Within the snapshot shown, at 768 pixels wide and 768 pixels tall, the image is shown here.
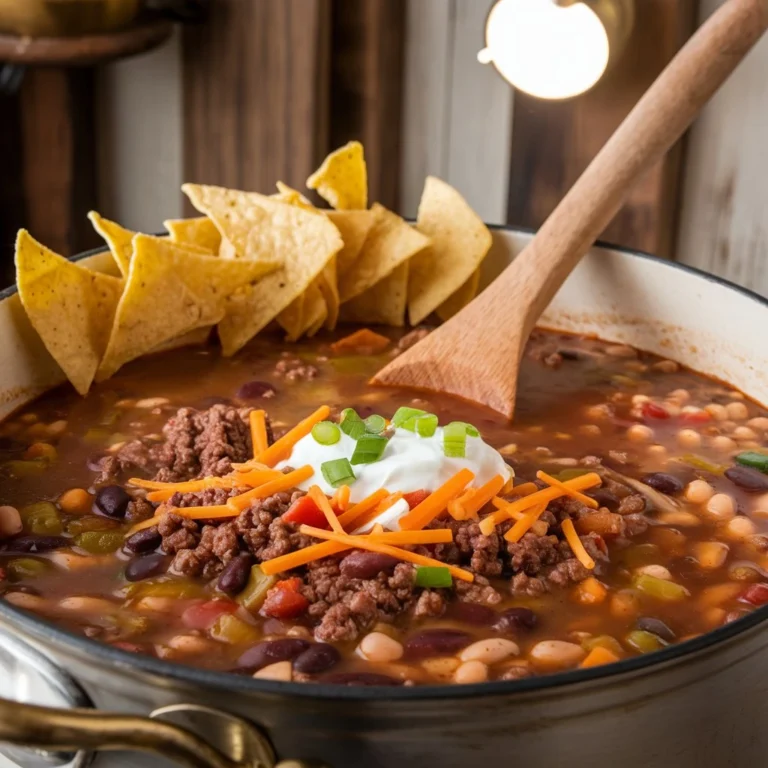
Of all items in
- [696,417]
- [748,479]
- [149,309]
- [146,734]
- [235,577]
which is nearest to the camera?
[146,734]

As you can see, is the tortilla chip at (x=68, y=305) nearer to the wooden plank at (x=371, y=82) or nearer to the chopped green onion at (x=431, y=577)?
the chopped green onion at (x=431, y=577)

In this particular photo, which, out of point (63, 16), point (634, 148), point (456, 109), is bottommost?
point (456, 109)

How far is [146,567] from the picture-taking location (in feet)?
6.84

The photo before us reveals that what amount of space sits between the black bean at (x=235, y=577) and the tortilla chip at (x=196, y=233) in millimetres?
1213

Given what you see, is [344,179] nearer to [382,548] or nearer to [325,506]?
[325,506]

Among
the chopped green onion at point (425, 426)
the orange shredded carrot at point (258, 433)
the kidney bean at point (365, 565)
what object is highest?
the chopped green onion at point (425, 426)

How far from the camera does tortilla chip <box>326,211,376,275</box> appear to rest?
10.3 feet

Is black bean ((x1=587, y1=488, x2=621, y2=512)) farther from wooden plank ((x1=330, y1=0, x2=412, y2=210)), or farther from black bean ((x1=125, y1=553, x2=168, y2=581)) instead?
wooden plank ((x1=330, y1=0, x2=412, y2=210))

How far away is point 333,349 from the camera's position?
3.07 m

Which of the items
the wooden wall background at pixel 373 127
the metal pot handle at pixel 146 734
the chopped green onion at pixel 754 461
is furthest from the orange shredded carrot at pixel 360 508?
the wooden wall background at pixel 373 127

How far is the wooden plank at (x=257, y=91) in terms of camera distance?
4180 mm

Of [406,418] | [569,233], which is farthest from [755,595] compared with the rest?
[569,233]

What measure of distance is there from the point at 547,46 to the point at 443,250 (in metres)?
0.67

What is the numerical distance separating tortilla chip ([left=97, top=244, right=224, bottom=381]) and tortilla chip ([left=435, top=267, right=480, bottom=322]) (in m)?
0.64
